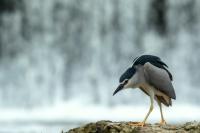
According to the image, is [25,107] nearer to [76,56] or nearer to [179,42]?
[76,56]

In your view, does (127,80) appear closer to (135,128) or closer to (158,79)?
(158,79)

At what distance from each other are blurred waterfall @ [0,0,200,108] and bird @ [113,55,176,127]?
3857 centimetres

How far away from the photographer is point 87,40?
5006cm

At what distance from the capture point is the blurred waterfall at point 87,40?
49219 mm

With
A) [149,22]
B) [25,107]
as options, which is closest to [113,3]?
[149,22]

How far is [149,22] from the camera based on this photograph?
163 ft

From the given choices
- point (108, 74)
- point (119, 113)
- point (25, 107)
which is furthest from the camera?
point (108, 74)

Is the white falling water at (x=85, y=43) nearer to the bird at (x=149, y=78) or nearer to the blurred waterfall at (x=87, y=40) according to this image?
the blurred waterfall at (x=87, y=40)

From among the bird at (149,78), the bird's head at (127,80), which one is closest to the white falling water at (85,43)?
the bird at (149,78)

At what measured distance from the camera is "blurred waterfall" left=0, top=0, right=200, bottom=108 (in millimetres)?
49219

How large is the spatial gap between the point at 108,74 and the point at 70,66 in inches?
A: 99.0

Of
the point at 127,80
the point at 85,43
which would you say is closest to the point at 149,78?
the point at 127,80

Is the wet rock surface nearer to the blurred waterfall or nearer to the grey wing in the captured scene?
the grey wing

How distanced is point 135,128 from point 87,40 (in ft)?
135
